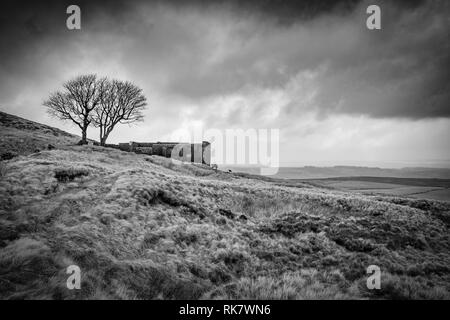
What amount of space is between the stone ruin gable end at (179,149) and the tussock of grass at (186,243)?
28.5 meters

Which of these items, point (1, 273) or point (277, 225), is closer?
point (1, 273)

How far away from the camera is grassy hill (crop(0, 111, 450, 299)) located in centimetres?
716

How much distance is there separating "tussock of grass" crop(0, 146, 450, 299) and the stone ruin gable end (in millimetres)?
28512

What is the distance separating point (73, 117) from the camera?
136 feet
